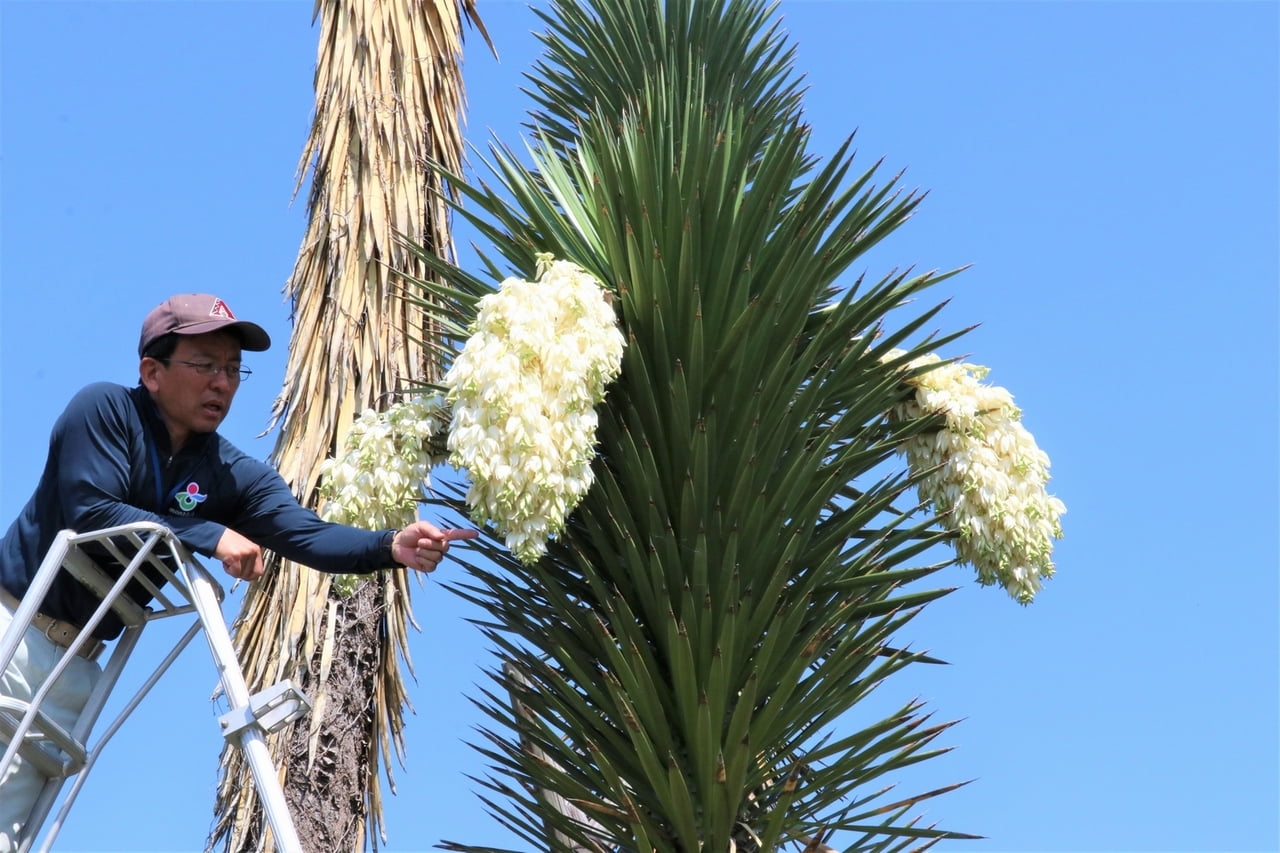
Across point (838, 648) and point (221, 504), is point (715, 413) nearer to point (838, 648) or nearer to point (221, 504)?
point (838, 648)

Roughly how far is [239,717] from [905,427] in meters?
2.37

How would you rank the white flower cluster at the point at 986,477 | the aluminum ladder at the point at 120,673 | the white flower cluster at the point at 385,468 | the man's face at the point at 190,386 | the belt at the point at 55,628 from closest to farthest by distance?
the aluminum ladder at the point at 120,673 < the belt at the point at 55,628 < the man's face at the point at 190,386 < the white flower cluster at the point at 385,468 < the white flower cluster at the point at 986,477

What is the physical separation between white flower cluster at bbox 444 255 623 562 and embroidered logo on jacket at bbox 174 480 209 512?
0.69 metres

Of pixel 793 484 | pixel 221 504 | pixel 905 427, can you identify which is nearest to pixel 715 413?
pixel 793 484

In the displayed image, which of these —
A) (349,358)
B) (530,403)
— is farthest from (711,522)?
(349,358)

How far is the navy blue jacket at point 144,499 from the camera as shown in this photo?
357 centimetres

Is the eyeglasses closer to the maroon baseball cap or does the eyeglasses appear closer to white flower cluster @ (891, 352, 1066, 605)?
the maroon baseball cap

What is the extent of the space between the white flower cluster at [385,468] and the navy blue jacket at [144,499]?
208mm

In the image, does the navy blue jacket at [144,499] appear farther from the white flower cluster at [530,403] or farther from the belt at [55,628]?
the white flower cluster at [530,403]

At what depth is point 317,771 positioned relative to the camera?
6.36 meters

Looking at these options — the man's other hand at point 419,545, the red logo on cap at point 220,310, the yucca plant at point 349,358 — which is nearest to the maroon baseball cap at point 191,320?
the red logo on cap at point 220,310

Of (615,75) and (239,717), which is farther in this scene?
(615,75)

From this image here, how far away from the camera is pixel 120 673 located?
3.73m

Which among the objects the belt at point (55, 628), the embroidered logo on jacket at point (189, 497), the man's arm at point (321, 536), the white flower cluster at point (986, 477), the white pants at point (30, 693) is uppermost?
the white flower cluster at point (986, 477)
